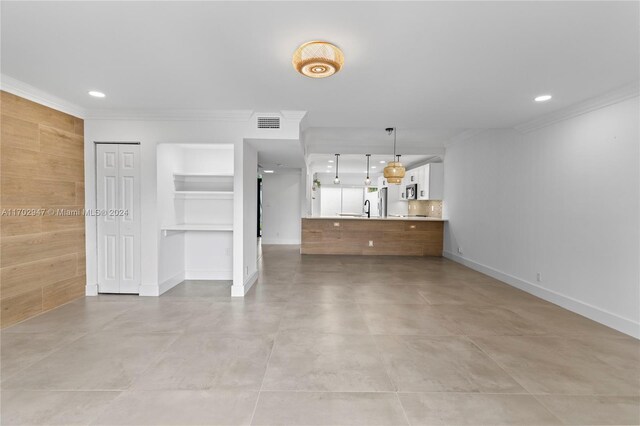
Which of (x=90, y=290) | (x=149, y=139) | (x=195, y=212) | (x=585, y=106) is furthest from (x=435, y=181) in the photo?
(x=90, y=290)

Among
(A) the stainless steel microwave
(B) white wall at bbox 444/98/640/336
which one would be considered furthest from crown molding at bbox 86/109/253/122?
(A) the stainless steel microwave

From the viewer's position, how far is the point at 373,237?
733 centimetres

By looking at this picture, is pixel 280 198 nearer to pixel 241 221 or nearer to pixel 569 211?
pixel 241 221

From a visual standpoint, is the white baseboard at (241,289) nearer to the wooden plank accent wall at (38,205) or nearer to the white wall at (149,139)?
the white wall at (149,139)

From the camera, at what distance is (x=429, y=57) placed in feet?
7.86

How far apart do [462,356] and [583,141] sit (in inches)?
121

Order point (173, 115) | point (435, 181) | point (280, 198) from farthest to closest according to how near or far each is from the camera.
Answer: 1. point (280, 198)
2. point (435, 181)
3. point (173, 115)

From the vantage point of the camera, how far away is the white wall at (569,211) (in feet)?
9.78

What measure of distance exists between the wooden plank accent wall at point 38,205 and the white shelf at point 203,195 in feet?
4.11

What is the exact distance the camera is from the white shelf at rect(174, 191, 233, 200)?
4.31 metres

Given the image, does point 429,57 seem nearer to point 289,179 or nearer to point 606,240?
point 606,240

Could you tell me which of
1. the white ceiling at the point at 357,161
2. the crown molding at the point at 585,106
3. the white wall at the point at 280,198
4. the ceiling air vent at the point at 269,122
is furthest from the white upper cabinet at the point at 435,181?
the ceiling air vent at the point at 269,122

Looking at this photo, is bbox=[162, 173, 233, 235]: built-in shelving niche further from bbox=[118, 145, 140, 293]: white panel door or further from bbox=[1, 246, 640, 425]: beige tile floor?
bbox=[1, 246, 640, 425]: beige tile floor

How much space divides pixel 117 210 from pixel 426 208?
315 inches
